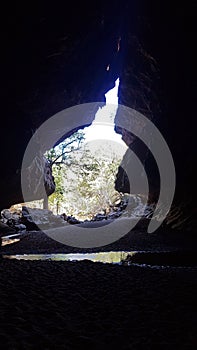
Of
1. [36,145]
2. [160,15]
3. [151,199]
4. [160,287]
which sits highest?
[160,15]

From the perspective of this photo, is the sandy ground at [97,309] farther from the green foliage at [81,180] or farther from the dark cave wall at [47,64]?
the green foliage at [81,180]

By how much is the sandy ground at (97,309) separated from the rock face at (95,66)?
7.35 m

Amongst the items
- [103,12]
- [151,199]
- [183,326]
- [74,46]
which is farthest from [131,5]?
[151,199]

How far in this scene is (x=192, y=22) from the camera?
30.0 ft

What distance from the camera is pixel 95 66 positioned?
14.7m

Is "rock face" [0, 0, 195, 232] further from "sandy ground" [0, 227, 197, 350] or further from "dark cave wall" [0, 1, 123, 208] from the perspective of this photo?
"sandy ground" [0, 227, 197, 350]

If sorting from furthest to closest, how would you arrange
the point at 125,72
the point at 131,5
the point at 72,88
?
the point at 125,72
the point at 72,88
the point at 131,5

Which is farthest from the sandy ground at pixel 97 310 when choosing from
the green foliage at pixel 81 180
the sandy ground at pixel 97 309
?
the green foliage at pixel 81 180

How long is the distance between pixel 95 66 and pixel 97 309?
13.4 metres

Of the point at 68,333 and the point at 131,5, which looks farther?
the point at 131,5

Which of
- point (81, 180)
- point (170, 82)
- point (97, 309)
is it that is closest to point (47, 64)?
point (170, 82)

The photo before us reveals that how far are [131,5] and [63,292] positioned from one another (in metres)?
12.7

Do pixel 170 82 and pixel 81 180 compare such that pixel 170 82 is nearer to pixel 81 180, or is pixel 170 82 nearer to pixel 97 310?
pixel 97 310

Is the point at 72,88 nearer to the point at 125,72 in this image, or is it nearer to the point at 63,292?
the point at 125,72
